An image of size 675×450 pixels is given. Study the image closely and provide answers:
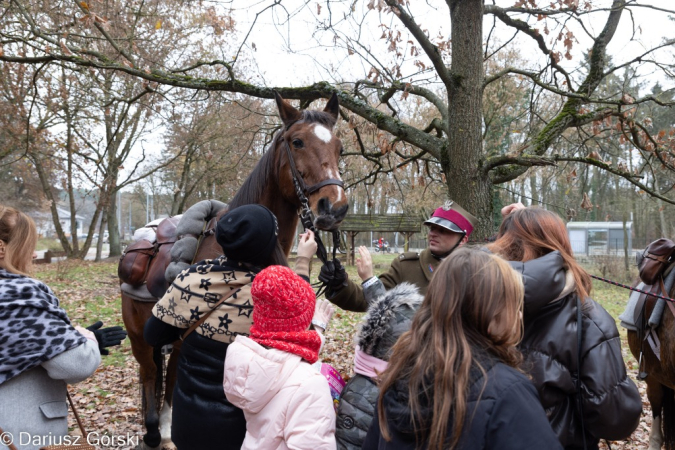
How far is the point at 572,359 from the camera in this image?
1973mm

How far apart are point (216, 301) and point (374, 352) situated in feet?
2.71

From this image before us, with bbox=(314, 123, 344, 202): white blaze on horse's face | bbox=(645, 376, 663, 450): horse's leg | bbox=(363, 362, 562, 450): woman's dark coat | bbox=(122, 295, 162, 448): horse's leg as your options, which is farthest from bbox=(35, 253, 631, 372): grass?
bbox=(363, 362, 562, 450): woman's dark coat

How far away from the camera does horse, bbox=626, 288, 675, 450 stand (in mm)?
3939

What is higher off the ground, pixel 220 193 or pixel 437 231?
pixel 220 193

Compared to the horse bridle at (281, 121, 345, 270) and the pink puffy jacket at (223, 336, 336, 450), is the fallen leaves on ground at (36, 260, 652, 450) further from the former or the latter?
the pink puffy jacket at (223, 336, 336, 450)

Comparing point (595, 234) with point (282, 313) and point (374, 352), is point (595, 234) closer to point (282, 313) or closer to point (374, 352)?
point (374, 352)

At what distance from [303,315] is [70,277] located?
53.2ft

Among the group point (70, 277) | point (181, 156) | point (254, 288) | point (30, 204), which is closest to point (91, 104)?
point (70, 277)

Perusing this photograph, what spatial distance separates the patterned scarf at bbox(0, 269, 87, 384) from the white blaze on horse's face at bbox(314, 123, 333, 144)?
78.0 inches

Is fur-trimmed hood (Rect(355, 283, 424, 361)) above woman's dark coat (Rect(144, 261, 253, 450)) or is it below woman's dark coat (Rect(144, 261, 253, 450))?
above

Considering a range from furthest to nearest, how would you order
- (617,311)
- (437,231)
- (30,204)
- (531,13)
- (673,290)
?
1. (30,204)
2. (617,311)
3. (531,13)
4. (673,290)
5. (437,231)

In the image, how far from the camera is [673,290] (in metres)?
4.06

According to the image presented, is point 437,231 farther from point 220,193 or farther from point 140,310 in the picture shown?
point 220,193

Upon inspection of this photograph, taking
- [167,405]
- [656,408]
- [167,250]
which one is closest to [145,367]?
[167,405]
